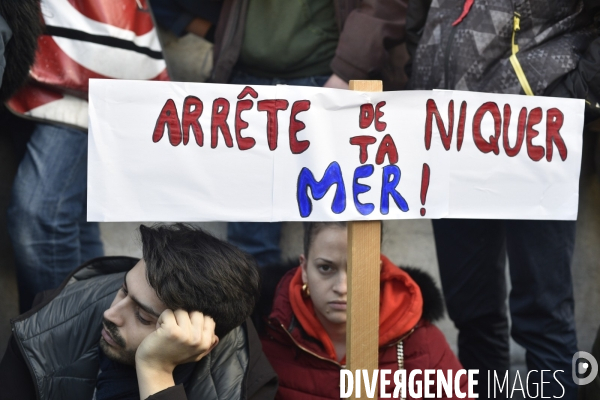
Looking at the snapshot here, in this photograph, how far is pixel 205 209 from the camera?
7.02 ft

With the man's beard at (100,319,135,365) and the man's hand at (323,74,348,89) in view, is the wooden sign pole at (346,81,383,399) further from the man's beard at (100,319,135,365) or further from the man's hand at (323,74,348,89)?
the man's hand at (323,74,348,89)

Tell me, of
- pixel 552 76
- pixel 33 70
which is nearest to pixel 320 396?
pixel 552 76

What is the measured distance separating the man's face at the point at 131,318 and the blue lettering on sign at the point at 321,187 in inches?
18.1

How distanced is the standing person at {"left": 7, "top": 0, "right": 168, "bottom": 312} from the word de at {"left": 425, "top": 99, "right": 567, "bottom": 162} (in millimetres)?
1149

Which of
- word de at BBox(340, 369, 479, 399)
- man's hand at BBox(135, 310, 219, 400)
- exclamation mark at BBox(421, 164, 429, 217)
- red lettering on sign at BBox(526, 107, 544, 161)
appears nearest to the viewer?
man's hand at BBox(135, 310, 219, 400)

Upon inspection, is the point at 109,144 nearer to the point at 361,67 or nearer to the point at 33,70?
the point at 33,70

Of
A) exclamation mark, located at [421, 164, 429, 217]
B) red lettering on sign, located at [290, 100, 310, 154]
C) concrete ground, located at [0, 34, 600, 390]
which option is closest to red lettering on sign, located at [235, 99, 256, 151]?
red lettering on sign, located at [290, 100, 310, 154]

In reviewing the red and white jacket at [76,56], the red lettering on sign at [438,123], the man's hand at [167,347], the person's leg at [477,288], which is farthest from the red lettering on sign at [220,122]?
the person's leg at [477,288]

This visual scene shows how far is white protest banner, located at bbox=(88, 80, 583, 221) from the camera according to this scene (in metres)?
2.08

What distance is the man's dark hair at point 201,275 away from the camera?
6.84 ft

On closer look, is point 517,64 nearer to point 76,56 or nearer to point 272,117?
point 272,117

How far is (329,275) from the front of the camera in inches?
102

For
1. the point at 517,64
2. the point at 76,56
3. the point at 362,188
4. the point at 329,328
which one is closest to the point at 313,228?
the point at 329,328

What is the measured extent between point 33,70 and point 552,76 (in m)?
1.74
